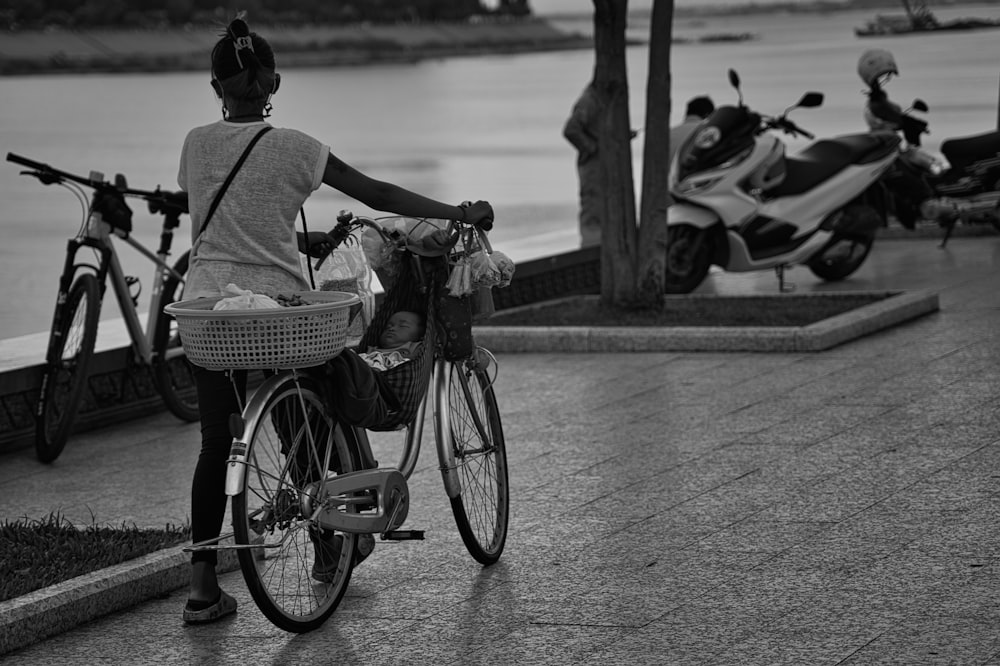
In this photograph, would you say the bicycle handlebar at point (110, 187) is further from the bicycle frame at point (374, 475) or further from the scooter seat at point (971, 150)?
the scooter seat at point (971, 150)

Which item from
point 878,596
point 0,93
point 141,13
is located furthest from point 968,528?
point 141,13

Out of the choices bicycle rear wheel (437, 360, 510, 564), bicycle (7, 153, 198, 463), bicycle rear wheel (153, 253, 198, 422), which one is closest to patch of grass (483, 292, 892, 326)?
bicycle rear wheel (153, 253, 198, 422)

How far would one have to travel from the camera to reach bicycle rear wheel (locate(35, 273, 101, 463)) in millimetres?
7473

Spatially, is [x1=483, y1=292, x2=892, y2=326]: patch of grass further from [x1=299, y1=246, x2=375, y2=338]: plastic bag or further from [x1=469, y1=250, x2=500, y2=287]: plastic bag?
[x1=299, y1=246, x2=375, y2=338]: plastic bag

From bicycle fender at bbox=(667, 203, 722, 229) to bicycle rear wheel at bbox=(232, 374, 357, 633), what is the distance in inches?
277

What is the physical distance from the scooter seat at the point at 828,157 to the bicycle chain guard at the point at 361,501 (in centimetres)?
738

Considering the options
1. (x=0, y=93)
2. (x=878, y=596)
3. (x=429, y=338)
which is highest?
(x=0, y=93)

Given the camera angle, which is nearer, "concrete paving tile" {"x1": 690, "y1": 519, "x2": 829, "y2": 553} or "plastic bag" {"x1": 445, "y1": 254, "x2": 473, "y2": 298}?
"plastic bag" {"x1": 445, "y1": 254, "x2": 473, "y2": 298}

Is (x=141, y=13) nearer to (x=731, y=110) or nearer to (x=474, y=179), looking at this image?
(x=474, y=179)

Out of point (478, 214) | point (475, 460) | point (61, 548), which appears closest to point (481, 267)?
point (478, 214)

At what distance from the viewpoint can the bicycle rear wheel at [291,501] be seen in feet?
15.2

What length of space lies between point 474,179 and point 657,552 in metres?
20.0

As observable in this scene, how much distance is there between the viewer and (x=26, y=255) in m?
15.0

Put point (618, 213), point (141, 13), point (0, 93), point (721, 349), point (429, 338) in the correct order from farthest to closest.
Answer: point (141, 13) → point (0, 93) → point (618, 213) → point (721, 349) → point (429, 338)
